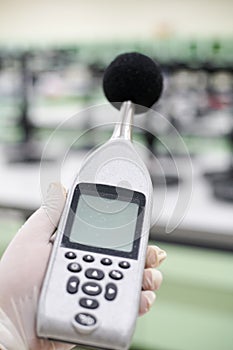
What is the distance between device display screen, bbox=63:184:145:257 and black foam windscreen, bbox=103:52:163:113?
0.44ft

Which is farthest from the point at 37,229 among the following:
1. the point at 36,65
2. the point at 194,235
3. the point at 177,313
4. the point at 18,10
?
the point at 18,10

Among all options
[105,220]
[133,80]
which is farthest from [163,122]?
[105,220]

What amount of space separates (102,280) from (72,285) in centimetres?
3

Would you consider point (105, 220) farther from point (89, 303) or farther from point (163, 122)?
point (163, 122)

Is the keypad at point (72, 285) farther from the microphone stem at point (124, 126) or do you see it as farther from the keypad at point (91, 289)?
the microphone stem at point (124, 126)

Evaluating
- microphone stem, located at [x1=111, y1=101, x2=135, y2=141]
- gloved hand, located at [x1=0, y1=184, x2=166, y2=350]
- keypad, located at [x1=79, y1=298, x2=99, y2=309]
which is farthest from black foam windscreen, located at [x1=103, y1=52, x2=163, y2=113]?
Answer: keypad, located at [x1=79, y1=298, x2=99, y2=309]

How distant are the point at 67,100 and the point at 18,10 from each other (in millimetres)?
1313

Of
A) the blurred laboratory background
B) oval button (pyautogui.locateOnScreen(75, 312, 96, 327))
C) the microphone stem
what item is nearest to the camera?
oval button (pyautogui.locateOnScreen(75, 312, 96, 327))

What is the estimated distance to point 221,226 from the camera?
1.65m

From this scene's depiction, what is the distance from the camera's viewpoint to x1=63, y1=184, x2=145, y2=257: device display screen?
1.85ft

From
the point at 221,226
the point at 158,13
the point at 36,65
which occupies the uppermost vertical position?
the point at 158,13

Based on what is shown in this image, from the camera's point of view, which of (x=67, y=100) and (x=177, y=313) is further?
(x=67, y=100)

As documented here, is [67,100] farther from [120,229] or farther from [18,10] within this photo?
[120,229]

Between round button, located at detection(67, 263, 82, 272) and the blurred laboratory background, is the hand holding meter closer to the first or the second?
round button, located at detection(67, 263, 82, 272)
